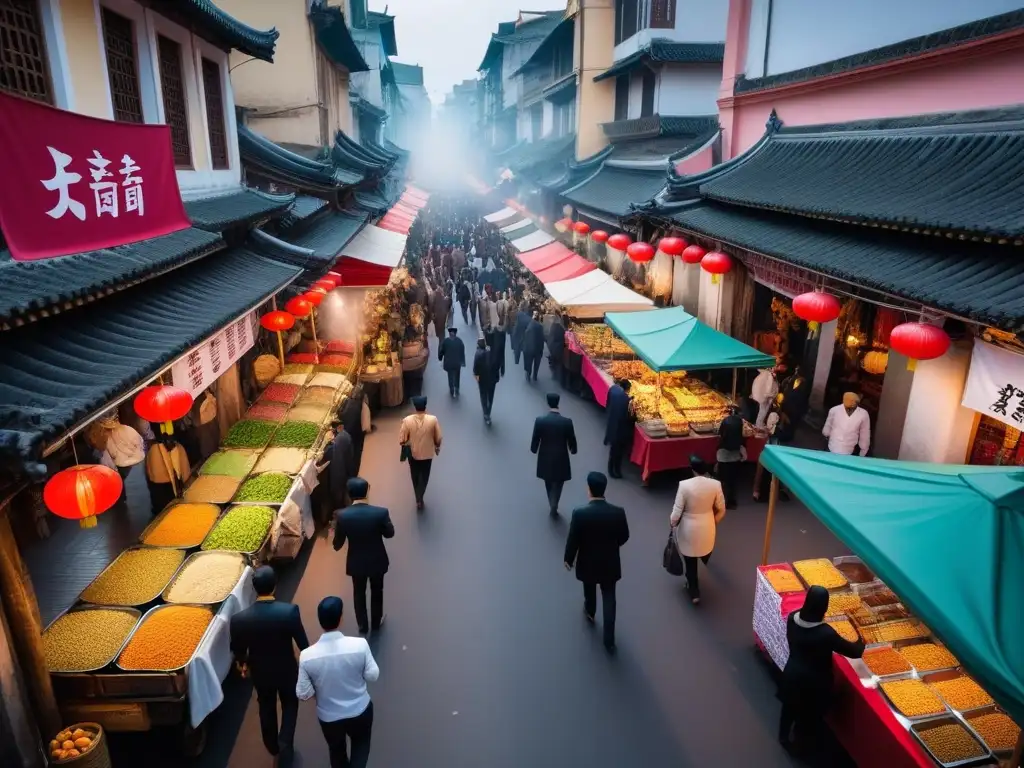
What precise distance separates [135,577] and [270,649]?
95.9 inches

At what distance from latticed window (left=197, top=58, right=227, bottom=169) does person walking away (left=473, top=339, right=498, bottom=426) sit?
5.95 metres

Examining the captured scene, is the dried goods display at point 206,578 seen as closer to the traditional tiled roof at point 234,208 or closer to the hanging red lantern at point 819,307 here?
the traditional tiled roof at point 234,208

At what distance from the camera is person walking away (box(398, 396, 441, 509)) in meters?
9.32

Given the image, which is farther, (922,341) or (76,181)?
(922,341)

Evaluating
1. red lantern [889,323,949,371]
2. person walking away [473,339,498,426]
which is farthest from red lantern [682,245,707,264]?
red lantern [889,323,949,371]

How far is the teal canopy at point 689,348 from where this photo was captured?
10.6m

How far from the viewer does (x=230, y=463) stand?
927cm

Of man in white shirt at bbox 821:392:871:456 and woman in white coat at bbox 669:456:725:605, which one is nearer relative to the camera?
woman in white coat at bbox 669:456:725:605

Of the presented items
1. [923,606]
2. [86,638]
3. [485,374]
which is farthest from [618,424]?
[86,638]

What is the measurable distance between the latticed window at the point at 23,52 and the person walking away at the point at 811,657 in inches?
327

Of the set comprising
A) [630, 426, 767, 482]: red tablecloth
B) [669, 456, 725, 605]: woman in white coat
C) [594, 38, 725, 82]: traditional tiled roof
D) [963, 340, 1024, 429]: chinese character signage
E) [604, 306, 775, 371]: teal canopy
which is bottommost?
[630, 426, 767, 482]: red tablecloth

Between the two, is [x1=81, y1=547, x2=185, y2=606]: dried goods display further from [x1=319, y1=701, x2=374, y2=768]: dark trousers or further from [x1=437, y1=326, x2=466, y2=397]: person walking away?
[x1=437, y1=326, x2=466, y2=397]: person walking away

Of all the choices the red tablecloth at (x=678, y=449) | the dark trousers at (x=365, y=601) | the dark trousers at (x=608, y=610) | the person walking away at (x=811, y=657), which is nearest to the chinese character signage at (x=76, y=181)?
Result: the dark trousers at (x=365, y=601)

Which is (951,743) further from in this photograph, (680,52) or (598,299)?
(680,52)
